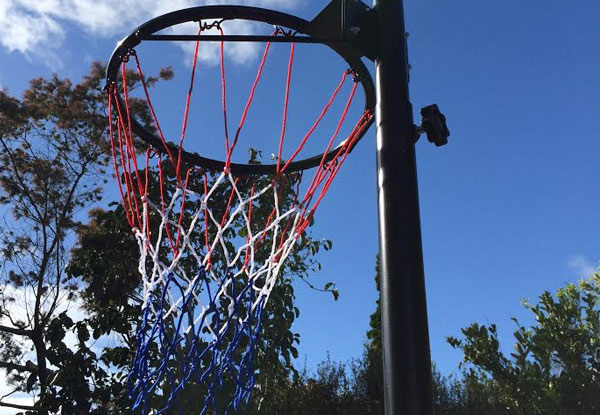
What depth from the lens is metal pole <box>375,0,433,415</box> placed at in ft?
5.81

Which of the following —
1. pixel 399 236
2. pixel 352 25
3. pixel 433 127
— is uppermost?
pixel 352 25

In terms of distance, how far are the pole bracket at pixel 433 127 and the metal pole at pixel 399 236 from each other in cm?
5

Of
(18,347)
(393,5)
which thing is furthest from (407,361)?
(18,347)

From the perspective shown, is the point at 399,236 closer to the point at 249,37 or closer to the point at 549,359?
the point at 249,37

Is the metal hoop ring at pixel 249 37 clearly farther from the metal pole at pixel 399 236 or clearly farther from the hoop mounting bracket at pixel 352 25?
the metal pole at pixel 399 236

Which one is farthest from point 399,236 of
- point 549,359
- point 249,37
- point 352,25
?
point 549,359

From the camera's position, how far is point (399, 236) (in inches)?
75.4

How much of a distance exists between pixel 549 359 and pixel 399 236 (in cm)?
459

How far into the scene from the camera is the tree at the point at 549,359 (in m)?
5.61

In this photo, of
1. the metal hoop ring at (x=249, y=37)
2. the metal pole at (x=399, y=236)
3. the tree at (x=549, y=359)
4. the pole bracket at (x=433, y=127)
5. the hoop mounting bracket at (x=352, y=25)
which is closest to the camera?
the metal pole at (x=399, y=236)

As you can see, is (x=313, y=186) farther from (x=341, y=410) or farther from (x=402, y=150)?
(x=341, y=410)

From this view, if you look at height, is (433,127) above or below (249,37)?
below

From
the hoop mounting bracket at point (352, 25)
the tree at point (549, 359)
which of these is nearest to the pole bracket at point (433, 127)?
the hoop mounting bracket at point (352, 25)

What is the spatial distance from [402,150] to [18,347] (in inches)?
293
